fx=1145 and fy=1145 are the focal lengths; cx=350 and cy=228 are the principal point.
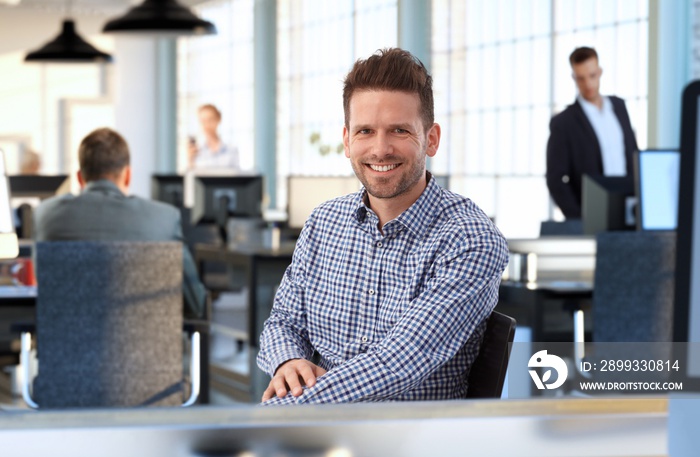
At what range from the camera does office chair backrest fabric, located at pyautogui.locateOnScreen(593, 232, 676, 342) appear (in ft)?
10.2

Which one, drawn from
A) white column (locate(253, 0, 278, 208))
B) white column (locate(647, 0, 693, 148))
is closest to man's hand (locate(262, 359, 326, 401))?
white column (locate(647, 0, 693, 148))

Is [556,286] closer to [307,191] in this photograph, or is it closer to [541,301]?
[541,301]

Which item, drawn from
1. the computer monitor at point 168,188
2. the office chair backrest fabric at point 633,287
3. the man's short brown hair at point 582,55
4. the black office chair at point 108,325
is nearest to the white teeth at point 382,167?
the office chair backrest fabric at point 633,287

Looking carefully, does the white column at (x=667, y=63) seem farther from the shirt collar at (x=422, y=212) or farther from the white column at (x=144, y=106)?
the white column at (x=144, y=106)

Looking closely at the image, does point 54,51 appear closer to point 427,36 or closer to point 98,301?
point 427,36

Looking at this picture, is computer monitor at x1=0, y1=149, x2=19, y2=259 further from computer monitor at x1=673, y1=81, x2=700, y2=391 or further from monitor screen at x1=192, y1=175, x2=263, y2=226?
monitor screen at x1=192, y1=175, x2=263, y2=226

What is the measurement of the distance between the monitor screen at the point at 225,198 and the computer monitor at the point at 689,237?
5533mm

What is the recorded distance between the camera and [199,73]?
13.5 meters

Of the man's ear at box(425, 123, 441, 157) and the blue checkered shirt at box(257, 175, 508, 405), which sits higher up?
the man's ear at box(425, 123, 441, 157)

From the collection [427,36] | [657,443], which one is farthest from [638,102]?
[657,443]

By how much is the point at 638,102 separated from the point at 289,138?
532cm

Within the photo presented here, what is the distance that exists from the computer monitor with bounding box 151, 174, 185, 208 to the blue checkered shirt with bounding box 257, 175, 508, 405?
5.90 meters

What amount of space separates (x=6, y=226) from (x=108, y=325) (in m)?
1.16

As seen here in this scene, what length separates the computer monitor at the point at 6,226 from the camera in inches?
60.0
